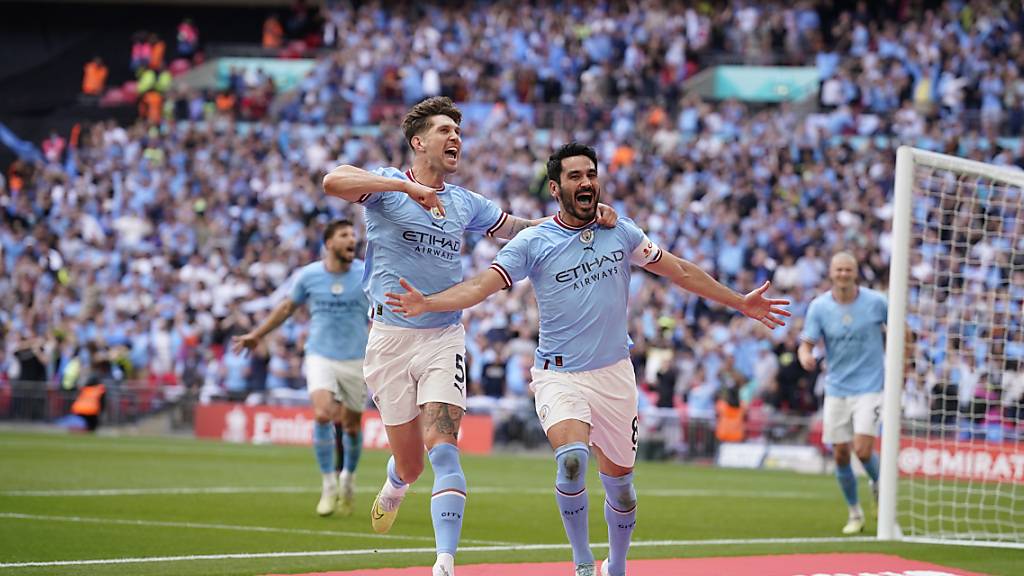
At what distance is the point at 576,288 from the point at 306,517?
5.95 m

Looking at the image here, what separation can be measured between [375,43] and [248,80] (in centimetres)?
376

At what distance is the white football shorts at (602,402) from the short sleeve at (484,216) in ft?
4.37

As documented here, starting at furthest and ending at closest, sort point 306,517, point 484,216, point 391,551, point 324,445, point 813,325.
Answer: point 813,325 < point 324,445 < point 306,517 < point 391,551 < point 484,216

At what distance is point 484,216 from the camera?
10039 millimetres

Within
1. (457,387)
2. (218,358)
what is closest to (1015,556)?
(457,387)

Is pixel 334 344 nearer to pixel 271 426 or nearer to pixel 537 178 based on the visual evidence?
pixel 271 426

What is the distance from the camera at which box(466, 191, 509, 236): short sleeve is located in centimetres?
998

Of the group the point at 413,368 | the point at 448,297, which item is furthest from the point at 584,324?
the point at 413,368

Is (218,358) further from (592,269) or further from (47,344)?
(592,269)

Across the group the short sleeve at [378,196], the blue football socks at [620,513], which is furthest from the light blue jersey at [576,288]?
the short sleeve at [378,196]

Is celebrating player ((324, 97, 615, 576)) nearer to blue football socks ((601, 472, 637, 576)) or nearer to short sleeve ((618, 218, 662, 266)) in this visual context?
short sleeve ((618, 218, 662, 266))

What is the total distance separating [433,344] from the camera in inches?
373

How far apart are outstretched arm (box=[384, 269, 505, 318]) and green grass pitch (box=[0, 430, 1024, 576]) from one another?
2.35 m

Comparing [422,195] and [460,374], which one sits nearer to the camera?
[422,195]
